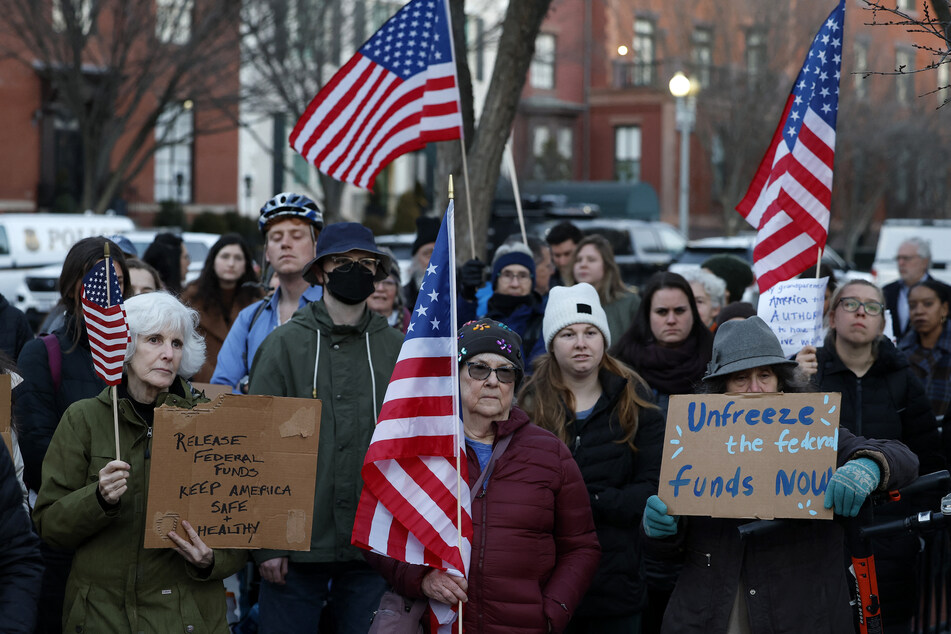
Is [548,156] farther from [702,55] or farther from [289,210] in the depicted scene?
[289,210]

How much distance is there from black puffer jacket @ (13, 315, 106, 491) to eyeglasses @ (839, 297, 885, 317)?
3.58 meters

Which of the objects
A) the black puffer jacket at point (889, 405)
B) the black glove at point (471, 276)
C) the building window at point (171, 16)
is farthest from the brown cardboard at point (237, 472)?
the building window at point (171, 16)

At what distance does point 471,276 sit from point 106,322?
4013mm

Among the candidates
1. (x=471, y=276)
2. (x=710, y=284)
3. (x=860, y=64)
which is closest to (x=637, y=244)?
(x=860, y=64)

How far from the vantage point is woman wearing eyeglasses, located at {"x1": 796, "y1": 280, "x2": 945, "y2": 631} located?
5938mm

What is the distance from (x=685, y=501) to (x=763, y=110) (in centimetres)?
2988

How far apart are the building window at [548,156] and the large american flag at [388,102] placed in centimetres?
3003

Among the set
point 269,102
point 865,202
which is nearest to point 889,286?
point 269,102

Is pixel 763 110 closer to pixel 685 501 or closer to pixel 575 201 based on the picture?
pixel 575 201

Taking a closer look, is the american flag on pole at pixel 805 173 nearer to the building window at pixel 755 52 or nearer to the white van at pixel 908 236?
the white van at pixel 908 236

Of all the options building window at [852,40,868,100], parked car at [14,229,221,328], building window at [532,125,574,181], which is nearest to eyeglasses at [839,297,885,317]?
parked car at [14,229,221,328]

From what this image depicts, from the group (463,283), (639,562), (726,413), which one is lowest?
(639,562)

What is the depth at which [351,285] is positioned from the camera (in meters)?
5.19

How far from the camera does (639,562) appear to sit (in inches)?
204
